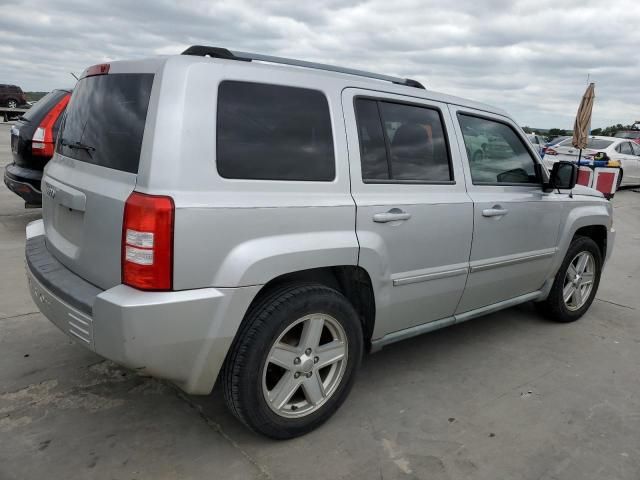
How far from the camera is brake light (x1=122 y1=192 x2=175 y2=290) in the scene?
2084 mm

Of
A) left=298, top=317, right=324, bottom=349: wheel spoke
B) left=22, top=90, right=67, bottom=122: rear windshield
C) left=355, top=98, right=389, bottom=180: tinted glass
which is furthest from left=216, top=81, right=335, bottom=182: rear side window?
left=22, top=90, right=67, bottom=122: rear windshield

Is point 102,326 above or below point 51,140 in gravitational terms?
below

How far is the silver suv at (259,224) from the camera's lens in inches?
84.7

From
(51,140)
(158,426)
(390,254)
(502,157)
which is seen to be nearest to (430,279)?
(390,254)

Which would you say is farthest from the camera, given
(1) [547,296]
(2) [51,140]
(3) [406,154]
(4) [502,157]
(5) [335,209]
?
(2) [51,140]

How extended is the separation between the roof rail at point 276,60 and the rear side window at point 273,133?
0.26 m

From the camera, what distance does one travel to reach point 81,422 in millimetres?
2719

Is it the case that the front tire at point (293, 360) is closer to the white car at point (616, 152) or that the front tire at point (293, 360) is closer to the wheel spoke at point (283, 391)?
the wheel spoke at point (283, 391)

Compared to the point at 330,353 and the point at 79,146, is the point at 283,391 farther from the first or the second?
the point at 79,146

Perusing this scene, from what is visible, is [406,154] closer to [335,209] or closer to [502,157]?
[335,209]

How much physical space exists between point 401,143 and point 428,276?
0.79 metres

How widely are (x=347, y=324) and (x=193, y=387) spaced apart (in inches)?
32.3

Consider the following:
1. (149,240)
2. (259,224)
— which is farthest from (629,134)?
(149,240)

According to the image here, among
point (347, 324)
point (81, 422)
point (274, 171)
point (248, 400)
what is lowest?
point (81, 422)
